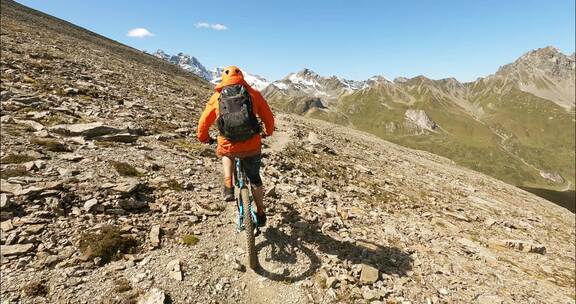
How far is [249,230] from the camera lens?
28.9 feet

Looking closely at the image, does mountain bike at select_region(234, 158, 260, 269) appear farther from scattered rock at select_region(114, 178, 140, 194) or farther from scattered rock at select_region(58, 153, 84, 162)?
scattered rock at select_region(58, 153, 84, 162)

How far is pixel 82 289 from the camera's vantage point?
318 inches

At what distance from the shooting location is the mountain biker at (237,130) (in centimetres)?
906

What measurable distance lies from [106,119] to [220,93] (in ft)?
42.5

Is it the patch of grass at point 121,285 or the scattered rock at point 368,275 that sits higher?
the scattered rock at point 368,275

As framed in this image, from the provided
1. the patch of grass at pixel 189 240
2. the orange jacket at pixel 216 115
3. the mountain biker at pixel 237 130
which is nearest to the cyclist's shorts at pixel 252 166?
the mountain biker at pixel 237 130

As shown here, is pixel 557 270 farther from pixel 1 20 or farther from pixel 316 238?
pixel 1 20

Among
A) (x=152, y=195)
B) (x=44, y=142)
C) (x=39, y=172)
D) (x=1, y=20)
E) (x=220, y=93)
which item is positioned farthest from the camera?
(x=1, y=20)

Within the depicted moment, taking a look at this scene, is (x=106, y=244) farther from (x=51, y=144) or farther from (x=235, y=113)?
(x=51, y=144)

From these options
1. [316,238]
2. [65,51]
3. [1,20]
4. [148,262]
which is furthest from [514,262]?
[1,20]

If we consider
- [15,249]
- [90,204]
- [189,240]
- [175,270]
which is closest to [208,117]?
[189,240]

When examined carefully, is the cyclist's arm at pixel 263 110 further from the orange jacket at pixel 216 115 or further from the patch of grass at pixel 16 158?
the patch of grass at pixel 16 158

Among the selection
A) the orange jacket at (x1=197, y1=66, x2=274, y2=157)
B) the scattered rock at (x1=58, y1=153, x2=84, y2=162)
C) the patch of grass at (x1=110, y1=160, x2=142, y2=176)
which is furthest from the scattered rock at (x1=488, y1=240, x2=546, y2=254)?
the scattered rock at (x1=58, y1=153, x2=84, y2=162)

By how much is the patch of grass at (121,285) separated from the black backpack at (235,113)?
4.36 metres
